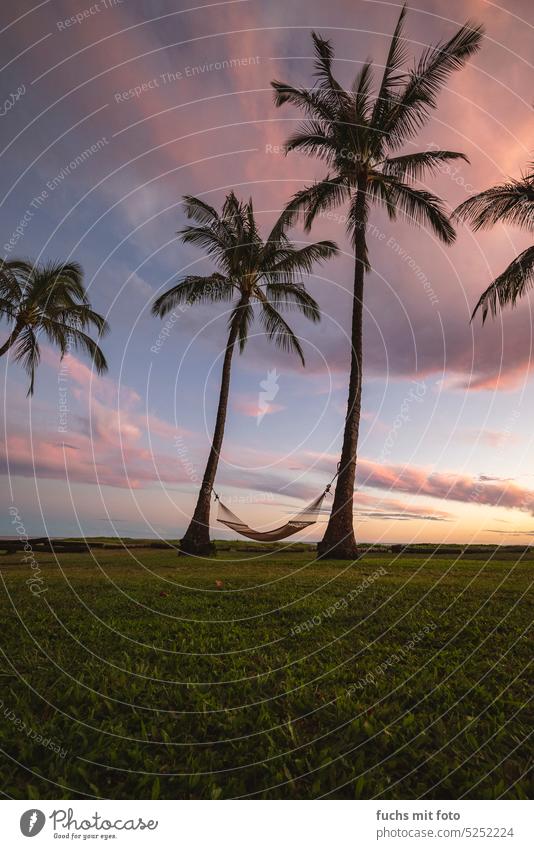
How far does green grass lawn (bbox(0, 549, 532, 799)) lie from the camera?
3109 millimetres

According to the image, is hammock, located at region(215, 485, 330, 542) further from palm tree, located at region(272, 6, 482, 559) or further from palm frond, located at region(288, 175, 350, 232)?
palm frond, located at region(288, 175, 350, 232)

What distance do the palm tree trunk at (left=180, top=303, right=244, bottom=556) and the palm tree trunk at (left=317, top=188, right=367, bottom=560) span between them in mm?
4474

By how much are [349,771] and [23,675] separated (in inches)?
128

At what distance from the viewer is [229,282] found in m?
18.8

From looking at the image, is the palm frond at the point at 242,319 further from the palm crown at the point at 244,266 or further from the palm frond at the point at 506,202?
the palm frond at the point at 506,202

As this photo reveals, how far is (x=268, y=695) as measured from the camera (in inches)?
168

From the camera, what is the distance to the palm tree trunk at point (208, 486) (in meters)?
17.2

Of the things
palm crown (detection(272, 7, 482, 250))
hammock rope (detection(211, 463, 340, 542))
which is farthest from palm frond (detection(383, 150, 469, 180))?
hammock rope (detection(211, 463, 340, 542))

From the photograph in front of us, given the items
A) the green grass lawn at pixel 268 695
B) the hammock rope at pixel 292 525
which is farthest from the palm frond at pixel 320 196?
the green grass lawn at pixel 268 695

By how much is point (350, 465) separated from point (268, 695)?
10851 millimetres

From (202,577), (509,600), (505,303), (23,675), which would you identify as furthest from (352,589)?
(505,303)

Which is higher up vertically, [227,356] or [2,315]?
[2,315]

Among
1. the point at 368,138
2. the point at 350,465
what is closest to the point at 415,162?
the point at 368,138
